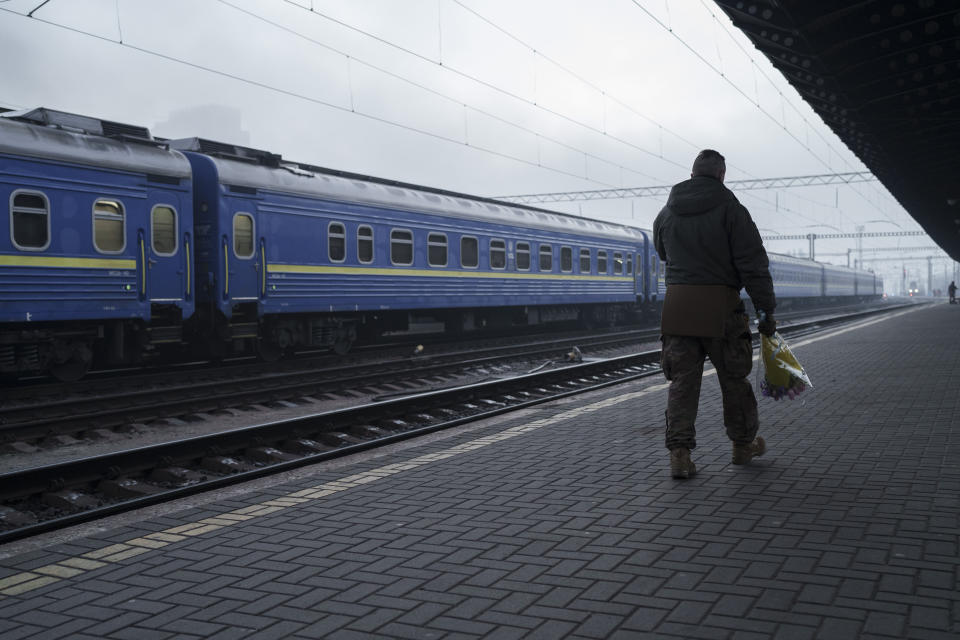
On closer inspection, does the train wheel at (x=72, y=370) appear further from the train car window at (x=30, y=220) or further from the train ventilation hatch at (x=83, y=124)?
the train ventilation hatch at (x=83, y=124)

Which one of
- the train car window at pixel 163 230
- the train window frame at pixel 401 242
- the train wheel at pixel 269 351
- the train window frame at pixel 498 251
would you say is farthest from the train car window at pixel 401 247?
the train car window at pixel 163 230

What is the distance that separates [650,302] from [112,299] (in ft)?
72.2

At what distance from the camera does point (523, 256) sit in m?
22.5

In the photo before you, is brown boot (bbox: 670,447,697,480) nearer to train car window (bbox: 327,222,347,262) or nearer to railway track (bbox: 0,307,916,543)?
railway track (bbox: 0,307,916,543)

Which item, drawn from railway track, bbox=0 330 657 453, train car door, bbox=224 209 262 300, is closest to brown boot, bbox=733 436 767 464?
railway track, bbox=0 330 657 453

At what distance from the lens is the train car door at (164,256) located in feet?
42.2

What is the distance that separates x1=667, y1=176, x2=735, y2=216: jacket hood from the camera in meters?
5.53

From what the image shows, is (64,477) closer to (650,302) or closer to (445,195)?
(445,195)

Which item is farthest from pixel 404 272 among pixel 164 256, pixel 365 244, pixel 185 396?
pixel 185 396

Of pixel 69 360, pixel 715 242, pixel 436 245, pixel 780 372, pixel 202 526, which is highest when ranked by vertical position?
pixel 436 245

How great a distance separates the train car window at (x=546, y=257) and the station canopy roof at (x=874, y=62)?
8107mm

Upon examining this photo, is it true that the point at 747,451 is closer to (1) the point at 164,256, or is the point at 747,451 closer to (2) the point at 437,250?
(1) the point at 164,256

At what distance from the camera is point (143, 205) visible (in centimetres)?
1274

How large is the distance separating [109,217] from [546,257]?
13255 millimetres
